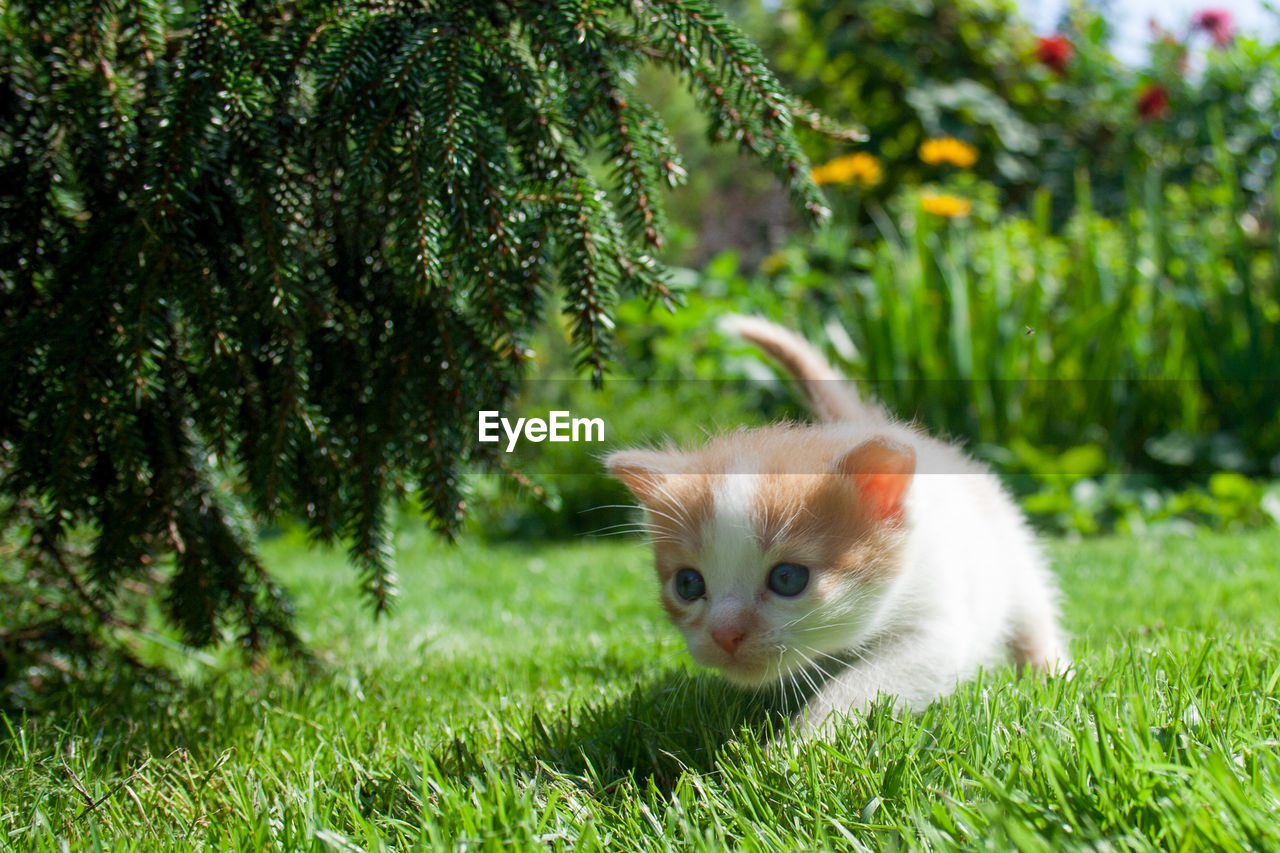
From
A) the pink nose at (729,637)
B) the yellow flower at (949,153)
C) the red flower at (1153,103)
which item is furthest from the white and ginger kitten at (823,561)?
the red flower at (1153,103)

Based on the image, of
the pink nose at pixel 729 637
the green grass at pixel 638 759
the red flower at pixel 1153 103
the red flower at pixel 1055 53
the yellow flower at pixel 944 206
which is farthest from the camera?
the red flower at pixel 1055 53

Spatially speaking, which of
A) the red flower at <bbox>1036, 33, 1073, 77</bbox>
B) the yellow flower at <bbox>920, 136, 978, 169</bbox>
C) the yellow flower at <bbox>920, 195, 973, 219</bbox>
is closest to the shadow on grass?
the yellow flower at <bbox>920, 195, 973, 219</bbox>

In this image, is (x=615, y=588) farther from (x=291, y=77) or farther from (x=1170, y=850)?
(x=1170, y=850)

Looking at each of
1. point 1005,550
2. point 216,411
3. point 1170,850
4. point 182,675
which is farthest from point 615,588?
point 1170,850

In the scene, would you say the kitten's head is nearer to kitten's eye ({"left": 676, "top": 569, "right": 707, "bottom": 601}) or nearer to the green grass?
kitten's eye ({"left": 676, "top": 569, "right": 707, "bottom": 601})

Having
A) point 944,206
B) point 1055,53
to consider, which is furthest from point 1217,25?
point 944,206

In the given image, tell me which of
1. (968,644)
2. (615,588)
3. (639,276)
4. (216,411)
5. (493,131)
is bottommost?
(615,588)

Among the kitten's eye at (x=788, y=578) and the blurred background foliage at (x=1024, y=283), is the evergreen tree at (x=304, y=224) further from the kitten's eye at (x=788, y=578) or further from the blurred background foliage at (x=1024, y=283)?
the blurred background foliage at (x=1024, y=283)

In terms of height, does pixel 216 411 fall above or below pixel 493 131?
below
